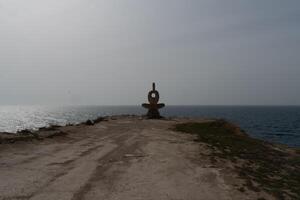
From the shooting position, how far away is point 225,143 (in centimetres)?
1977

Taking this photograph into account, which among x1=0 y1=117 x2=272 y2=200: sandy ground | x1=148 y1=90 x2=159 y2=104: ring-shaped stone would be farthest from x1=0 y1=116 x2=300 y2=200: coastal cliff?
x1=148 y1=90 x2=159 y2=104: ring-shaped stone

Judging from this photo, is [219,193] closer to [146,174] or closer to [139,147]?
[146,174]

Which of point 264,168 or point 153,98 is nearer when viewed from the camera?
point 264,168

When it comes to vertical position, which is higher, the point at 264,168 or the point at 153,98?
the point at 153,98

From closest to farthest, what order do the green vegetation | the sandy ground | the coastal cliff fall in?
the sandy ground → the coastal cliff → the green vegetation

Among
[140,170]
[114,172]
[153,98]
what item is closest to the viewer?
[114,172]

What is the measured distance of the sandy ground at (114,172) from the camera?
9.45m

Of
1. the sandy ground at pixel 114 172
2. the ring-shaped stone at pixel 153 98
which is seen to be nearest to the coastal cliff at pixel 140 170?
the sandy ground at pixel 114 172

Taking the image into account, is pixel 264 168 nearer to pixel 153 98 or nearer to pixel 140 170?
pixel 140 170

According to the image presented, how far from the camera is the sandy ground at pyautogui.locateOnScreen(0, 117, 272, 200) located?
372 inches

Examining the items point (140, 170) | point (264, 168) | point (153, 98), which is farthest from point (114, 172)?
point (153, 98)

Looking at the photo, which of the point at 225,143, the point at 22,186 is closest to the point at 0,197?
the point at 22,186

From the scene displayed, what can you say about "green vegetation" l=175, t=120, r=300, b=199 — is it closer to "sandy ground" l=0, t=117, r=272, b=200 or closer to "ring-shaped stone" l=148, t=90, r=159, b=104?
"sandy ground" l=0, t=117, r=272, b=200

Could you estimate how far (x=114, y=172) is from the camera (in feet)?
38.4
